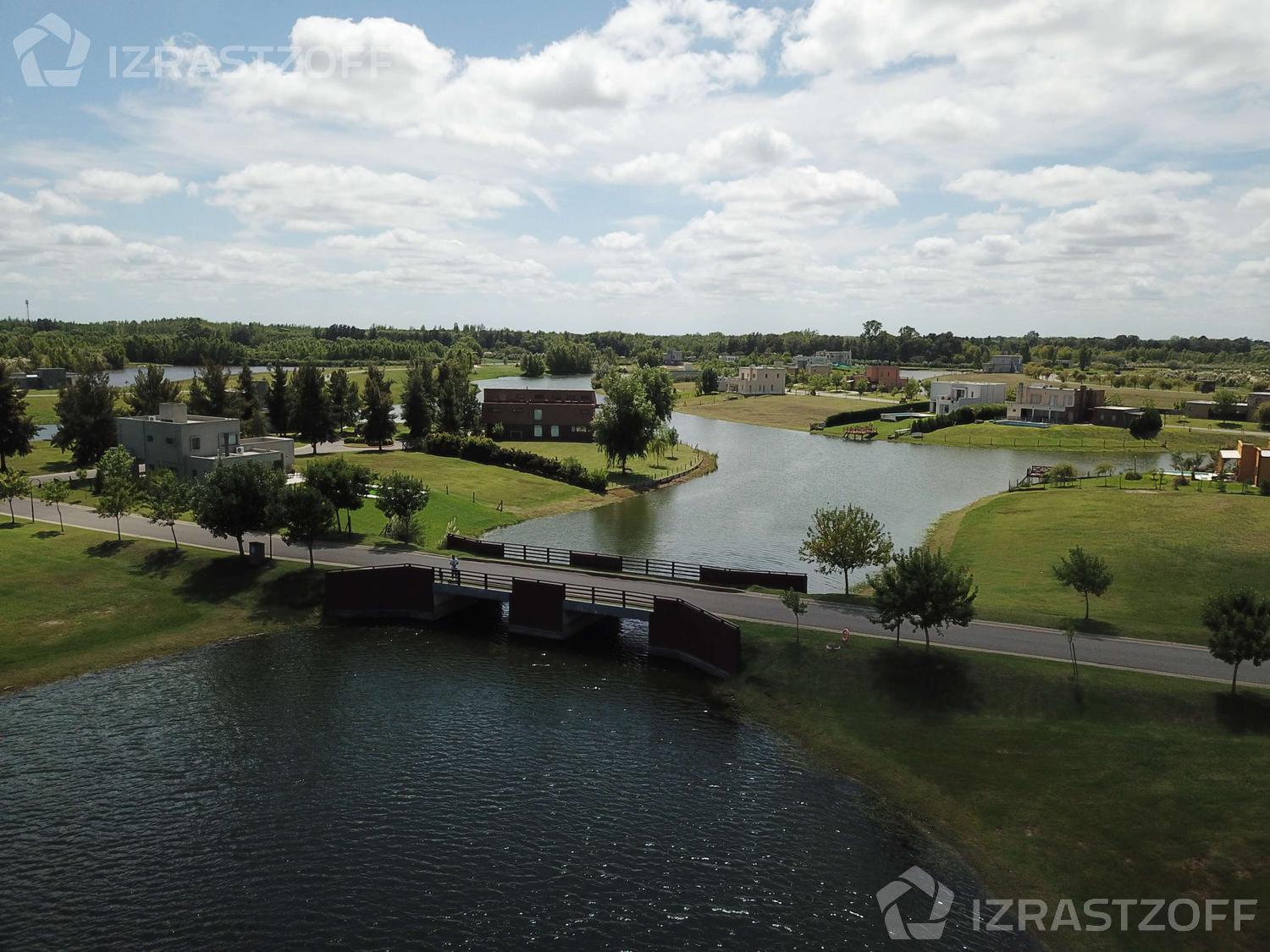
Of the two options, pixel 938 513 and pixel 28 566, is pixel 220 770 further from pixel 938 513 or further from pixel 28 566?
pixel 938 513

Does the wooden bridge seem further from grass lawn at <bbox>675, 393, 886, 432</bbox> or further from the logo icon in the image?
grass lawn at <bbox>675, 393, 886, 432</bbox>

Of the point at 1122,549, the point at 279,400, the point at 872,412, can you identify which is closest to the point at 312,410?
the point at 279,400

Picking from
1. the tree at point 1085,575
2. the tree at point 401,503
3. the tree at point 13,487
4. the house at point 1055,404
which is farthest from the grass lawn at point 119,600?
the house at point 1055,404

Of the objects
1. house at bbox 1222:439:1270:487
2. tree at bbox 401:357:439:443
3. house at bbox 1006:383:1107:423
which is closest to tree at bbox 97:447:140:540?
tree at bbox 401:357:439:443

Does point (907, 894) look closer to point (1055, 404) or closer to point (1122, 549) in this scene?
point (1122, 549)

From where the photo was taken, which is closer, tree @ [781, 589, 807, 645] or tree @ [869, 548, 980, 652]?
tree @ [869, 548, 980, 652]

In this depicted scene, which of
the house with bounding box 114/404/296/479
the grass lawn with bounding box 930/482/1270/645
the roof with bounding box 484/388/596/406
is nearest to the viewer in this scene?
the grass lawn with bounding box 930/482/1270/645
